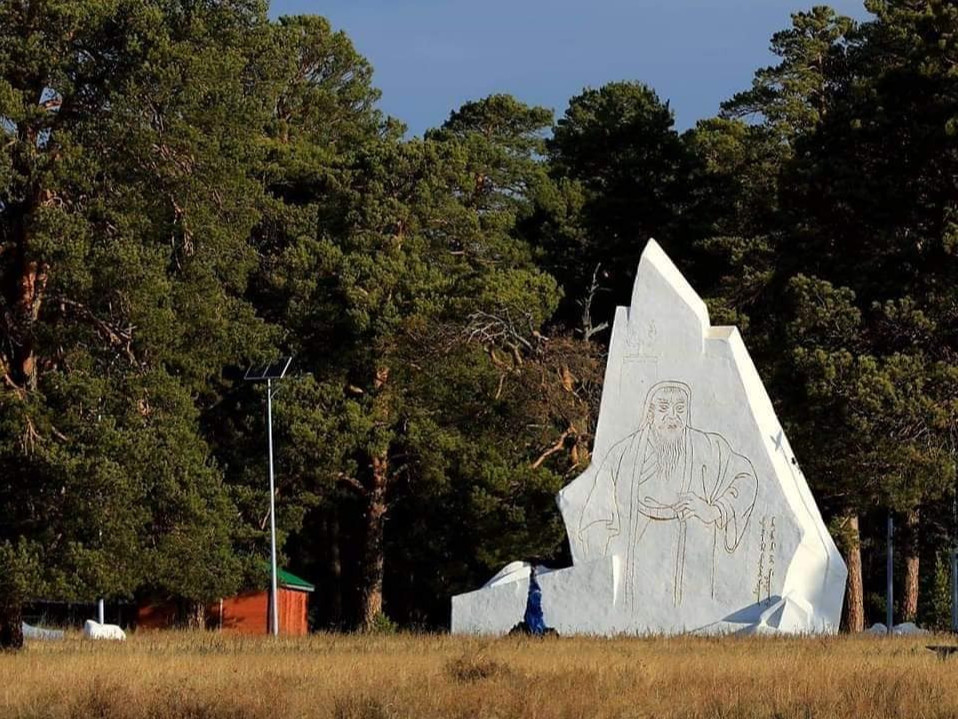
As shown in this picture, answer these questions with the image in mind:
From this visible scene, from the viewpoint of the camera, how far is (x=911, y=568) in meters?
42.4

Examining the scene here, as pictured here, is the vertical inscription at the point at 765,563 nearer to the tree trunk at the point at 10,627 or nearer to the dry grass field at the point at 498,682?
the dry grass field at the point at 498,682

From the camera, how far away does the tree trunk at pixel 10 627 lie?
25.2 m

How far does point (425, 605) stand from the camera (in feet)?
170

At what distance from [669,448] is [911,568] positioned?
17.5 meters

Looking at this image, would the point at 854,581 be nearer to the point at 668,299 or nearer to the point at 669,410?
the point at 669,410

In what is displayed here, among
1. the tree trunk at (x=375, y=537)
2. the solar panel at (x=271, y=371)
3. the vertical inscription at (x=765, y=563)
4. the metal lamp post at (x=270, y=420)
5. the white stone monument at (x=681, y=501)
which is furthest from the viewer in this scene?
the tree trunk at (x=375, y=537)


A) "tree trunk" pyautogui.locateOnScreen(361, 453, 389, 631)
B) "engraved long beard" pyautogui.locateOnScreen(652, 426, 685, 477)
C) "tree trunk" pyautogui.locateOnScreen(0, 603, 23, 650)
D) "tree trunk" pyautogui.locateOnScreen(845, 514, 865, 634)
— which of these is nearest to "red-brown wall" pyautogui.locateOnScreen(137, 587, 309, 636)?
"tree trunk" pyautogui.locateOnScreen(361, 453, 389, 631)

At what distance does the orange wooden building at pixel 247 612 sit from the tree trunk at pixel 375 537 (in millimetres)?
2541

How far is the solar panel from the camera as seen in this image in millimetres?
36716

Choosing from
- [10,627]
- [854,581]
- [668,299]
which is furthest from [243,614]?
[668,299]

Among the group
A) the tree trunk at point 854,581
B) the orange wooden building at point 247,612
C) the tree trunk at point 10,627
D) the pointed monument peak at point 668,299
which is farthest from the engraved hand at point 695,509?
the orange wooden building at point 247,612

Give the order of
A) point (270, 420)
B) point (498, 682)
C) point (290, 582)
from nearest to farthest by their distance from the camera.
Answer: point (498, 682)
point (270, 420)
point (290, 582)

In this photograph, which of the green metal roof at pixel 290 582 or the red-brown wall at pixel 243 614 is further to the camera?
the red-brown wall at pixel 243 614

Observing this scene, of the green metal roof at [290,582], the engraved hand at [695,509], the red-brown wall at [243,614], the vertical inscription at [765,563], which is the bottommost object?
the red-brown wall at [243,614]
